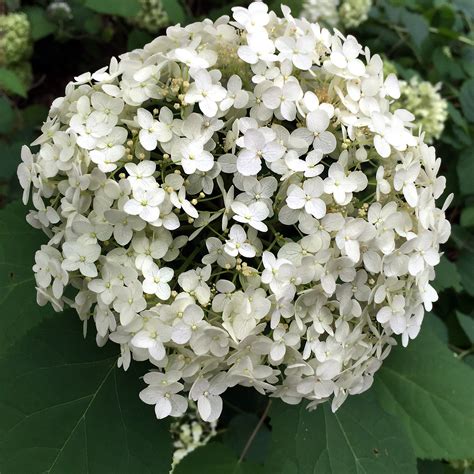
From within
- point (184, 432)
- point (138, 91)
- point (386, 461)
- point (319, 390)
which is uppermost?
point (138, 91)

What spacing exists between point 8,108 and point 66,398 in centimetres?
132

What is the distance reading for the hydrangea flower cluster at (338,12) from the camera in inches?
92.4

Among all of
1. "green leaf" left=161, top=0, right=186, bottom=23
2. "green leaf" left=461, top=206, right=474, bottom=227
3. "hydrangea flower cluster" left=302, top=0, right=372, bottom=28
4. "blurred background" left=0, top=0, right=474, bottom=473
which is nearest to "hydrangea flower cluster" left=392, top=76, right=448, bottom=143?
"blurred background" left=0, top=0, right=474, bottom=473

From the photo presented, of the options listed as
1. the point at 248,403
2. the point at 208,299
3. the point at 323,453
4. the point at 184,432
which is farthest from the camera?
the point at 184,432

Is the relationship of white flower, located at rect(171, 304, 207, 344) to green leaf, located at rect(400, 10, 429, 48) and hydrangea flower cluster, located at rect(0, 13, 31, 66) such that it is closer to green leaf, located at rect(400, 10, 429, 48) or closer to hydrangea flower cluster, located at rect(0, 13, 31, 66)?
green leaf, located at rect(400, 10, 429, 48)

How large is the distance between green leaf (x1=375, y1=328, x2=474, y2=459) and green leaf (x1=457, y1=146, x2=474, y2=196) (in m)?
0.69

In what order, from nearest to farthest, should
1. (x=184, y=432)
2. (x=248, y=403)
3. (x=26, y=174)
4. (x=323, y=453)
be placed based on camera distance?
1. (x=26, y=174)
2. (x=323, y=453)
3. (x=248, y=403)
4. (x=184, y=432)

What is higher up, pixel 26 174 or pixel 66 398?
pixel 26 174

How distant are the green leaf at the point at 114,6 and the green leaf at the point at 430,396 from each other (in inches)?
55.1

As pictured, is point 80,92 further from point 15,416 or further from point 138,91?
point 15,416

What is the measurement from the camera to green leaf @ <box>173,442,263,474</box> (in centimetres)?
139

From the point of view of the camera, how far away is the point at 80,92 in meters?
1.11

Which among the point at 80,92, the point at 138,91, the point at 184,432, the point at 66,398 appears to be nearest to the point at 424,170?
the point at 138,91

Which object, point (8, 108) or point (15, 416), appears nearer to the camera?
point (15, 416)
